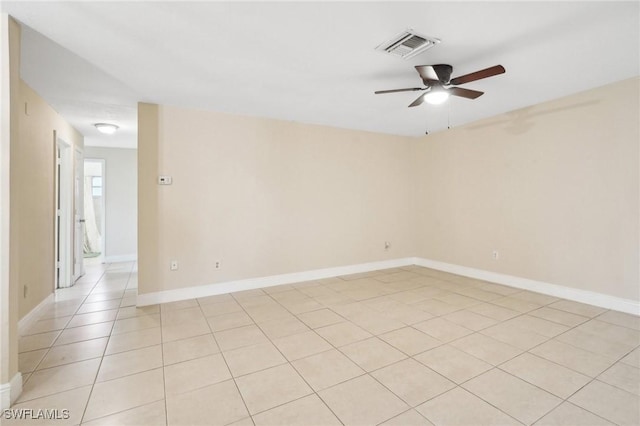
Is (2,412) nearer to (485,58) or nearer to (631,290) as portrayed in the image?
(485,58)

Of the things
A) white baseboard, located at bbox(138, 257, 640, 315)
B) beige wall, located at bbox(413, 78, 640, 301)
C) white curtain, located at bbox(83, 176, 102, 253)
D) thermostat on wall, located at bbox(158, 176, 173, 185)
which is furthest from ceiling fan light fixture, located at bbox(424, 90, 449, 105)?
white curtain, located at bbox(83, 176, 102, 253)

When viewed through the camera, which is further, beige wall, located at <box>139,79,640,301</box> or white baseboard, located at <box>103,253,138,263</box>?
white baseboard, located at <box>103,253,138,263</box>

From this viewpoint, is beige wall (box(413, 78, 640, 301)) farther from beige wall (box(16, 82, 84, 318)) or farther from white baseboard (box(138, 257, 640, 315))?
beige wall (box(16, 82, 84, 318))

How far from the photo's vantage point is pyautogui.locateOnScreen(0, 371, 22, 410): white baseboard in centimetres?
182

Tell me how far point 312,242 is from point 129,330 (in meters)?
2.75

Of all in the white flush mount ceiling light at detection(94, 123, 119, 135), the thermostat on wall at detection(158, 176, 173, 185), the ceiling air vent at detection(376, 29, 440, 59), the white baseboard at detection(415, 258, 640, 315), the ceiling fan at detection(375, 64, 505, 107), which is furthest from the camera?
the white flush mount ceiling light at detection(94, 123, 119, 135)

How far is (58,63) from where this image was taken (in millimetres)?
2678

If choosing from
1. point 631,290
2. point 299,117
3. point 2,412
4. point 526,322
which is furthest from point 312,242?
point 631,290

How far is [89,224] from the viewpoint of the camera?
24.6 ft

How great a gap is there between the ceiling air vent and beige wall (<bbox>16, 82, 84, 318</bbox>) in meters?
3.64

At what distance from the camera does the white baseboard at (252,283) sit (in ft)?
12.5

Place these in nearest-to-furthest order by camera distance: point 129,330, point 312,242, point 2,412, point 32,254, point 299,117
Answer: point 2,412, point 129,330, point 32,254, point 299,117, point 312,242

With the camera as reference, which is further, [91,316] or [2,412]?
[91,316]

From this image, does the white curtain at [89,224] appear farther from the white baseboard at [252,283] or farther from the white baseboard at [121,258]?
the white baseboard at [252,283]
